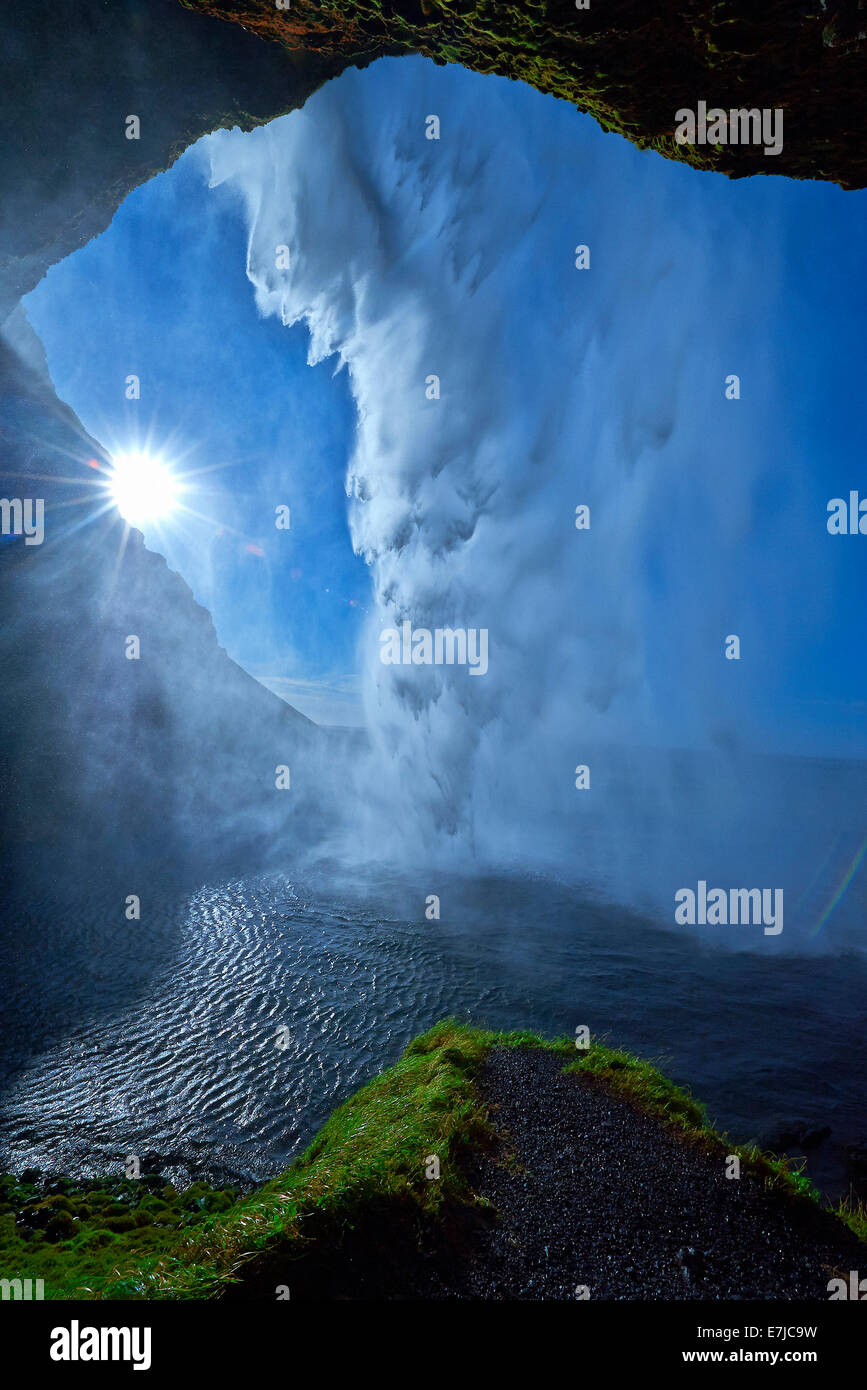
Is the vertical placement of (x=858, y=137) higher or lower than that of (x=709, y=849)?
higher

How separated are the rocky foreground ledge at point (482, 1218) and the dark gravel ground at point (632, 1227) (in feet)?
0.06

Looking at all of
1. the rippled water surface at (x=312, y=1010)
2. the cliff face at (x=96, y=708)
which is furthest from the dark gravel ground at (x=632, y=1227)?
the cliff face at (x=96, y=708)

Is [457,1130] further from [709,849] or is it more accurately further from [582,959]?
[709,849]

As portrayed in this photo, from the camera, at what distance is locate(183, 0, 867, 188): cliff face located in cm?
608

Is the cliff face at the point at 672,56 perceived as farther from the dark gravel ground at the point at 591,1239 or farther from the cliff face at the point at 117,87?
the dark gravel ground at the point at 591,1239

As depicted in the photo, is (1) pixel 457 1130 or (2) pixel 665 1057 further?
(2) pixel 665 1057

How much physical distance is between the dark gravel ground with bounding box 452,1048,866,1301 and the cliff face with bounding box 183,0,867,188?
14.1 meters

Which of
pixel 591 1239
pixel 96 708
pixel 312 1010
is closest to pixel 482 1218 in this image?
pixel 591 1239

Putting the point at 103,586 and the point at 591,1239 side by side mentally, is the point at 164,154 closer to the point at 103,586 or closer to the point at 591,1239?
the point at 103,586

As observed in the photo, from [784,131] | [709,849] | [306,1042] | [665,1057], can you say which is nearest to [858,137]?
[784,131]

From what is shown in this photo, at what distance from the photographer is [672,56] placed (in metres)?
6.70

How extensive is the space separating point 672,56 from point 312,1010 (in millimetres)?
21440
